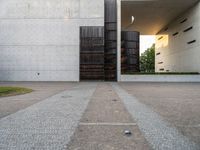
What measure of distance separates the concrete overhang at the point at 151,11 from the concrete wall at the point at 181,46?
1205 millimetres

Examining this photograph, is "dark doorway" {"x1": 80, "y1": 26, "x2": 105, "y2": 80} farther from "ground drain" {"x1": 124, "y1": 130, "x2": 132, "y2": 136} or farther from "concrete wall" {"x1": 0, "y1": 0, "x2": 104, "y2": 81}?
"ground drain" {"x1": 124, "y1": 130, "x2": 132, "y2": 136}

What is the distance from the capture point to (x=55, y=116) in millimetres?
6379

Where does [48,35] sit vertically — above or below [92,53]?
above

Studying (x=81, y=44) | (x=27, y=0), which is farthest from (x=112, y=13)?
(x=27, y=0)

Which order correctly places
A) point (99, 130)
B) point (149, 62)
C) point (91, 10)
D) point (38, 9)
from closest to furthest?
1. point (99, 130)
2. point (91, 10)
3. point (38, 9)
4. point (149, 62)

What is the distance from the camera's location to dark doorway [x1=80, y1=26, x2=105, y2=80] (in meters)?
28.1

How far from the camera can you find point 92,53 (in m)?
28.1

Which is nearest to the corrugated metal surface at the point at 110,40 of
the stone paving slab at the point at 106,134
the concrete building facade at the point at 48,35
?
the concrete building facade at the point at 48,35

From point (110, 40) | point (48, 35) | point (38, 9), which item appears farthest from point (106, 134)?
point (38, 9)

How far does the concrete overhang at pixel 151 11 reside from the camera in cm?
2797

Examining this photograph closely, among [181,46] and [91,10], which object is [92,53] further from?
[181,46]

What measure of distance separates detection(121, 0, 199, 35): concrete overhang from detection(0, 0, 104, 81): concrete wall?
463cm

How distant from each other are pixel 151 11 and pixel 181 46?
23.1ft

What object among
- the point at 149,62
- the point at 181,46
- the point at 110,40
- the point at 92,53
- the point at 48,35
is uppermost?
the point at 48,35
